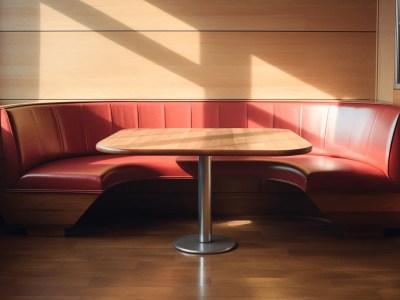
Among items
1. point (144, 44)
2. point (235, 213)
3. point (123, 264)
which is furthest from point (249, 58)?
point (123, 264)

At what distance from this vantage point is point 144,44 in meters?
4.34

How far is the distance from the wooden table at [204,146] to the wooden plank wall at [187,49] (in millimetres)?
820

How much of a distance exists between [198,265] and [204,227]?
352 millimetres

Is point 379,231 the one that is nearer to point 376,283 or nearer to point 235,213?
point 376,283

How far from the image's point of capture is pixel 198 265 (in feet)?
9.93

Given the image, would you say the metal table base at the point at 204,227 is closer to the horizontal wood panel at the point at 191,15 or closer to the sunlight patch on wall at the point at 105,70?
the sunlight patch on wall at the point at 105,70

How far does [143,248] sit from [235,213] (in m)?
1.09

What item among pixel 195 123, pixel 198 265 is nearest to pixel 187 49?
pixel 195 123

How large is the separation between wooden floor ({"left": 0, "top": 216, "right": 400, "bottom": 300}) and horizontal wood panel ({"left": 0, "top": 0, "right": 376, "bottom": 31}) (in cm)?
158

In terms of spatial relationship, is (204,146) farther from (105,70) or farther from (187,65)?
(105,70)

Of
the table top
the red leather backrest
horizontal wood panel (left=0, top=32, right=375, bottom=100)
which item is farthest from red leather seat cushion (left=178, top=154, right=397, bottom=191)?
horizontal wood panel (left=0, top=32, right=375, bottom=100)

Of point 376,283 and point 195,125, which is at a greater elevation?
point 195,125

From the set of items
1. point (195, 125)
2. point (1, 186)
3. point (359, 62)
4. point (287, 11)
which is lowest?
point (1, 186)

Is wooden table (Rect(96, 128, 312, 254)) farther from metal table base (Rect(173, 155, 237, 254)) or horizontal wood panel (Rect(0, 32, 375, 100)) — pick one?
horizontal wood panel (Rect(0, 32, 375, 100))
